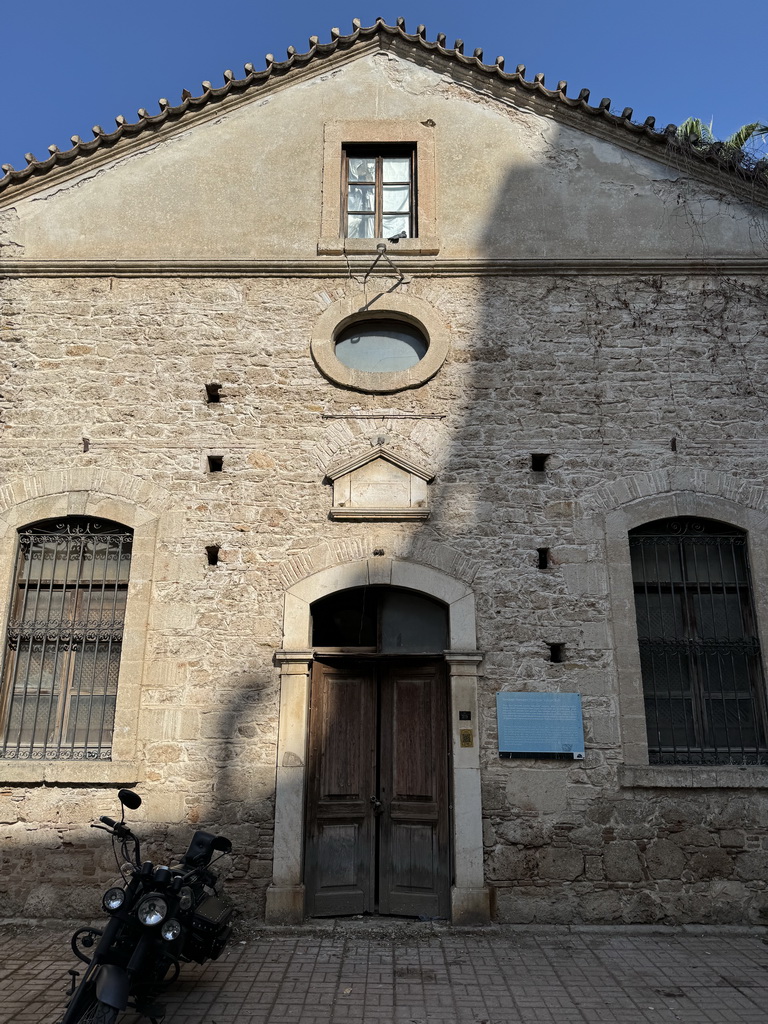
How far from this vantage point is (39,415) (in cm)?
746

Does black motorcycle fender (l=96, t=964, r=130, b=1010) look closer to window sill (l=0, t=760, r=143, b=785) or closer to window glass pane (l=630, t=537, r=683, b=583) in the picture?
window sill (l=0, t=760, r=143, b=785)

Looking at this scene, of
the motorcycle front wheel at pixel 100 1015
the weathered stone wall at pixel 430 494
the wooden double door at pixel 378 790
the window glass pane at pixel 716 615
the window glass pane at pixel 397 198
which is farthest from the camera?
the window glass pane at pixel 397 198

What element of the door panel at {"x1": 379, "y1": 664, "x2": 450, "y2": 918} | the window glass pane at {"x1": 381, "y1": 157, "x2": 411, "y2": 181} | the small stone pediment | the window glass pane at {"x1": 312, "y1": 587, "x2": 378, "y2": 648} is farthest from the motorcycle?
the window glass pane at {"x1": 381, "y1": 157, "x2": 411, "y2": 181}

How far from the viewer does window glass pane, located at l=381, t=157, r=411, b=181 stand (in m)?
8.34

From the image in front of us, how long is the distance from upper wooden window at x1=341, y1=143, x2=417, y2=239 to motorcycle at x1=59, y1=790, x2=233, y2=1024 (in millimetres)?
6150

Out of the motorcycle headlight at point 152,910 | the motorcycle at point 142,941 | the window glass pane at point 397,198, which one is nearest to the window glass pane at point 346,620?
the motorcycle at point 142,941

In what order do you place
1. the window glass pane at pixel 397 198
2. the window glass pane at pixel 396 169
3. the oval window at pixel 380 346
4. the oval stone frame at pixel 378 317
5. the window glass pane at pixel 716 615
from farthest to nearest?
1. the window glass pane at pixel 396 169
2. the window glass pane at pixel 397 198
3. the oval window at pixel 380 346
4. the oval stone frame at pixel 378 317
5. the window glass pane at pixel 716 615

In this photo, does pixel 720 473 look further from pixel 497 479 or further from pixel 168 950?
pixel 168 950

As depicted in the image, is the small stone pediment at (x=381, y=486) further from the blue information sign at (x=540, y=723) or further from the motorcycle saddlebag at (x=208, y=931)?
the motorcycle saddlebag at (x=208, y=931)

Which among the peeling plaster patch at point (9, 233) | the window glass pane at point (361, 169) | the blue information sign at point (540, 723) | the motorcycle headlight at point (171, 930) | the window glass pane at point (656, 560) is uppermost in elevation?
the window glass pane at point (361, 169)

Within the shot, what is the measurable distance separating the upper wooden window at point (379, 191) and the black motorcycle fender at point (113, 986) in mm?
6848

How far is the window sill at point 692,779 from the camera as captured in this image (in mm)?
6367

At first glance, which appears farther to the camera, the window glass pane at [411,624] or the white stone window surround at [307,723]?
the window glass pane at [411,624]

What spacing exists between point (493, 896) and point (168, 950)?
115 inches
